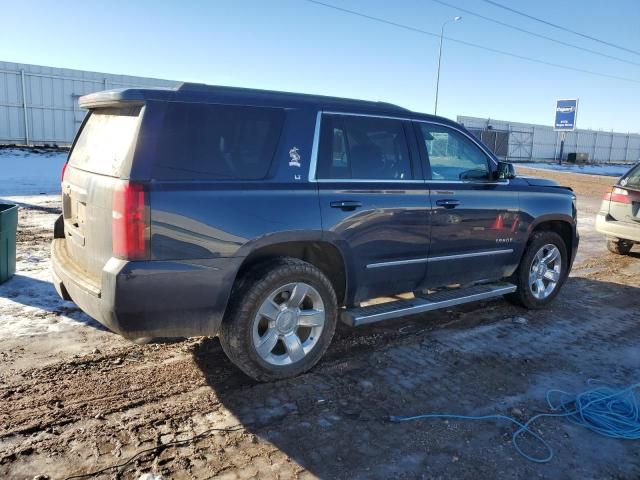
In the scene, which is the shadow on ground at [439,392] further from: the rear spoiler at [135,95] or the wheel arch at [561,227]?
the rear spoiler at [135,95]

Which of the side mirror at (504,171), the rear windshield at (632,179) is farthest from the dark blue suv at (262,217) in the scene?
the rear windshield at (632,179)

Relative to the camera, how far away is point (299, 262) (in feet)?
13.0

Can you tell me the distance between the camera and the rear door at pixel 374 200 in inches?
163

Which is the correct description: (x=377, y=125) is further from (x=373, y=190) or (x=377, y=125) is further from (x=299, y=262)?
(x=299, y=262)

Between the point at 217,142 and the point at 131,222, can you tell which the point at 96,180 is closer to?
the point at 131,222

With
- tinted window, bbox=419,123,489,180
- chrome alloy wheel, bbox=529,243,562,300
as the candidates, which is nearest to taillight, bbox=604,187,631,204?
chrome alloy wheel, bbox=529,243,562,300

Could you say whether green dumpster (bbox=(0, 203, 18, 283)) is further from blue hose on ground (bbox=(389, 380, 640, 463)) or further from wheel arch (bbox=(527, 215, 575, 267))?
wheel arch (bbox=(527, 215, 575, 267))

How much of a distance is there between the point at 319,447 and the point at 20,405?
1.98m

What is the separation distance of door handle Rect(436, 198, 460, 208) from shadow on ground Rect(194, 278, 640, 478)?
124cm

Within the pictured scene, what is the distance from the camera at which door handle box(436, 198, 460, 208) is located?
4805 millimetres

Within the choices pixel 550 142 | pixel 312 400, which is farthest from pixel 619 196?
pixel 550 142

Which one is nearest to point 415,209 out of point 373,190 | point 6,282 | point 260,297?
point 373,190

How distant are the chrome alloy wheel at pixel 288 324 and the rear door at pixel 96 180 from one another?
1.18m

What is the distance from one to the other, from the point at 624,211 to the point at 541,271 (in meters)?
3.58
